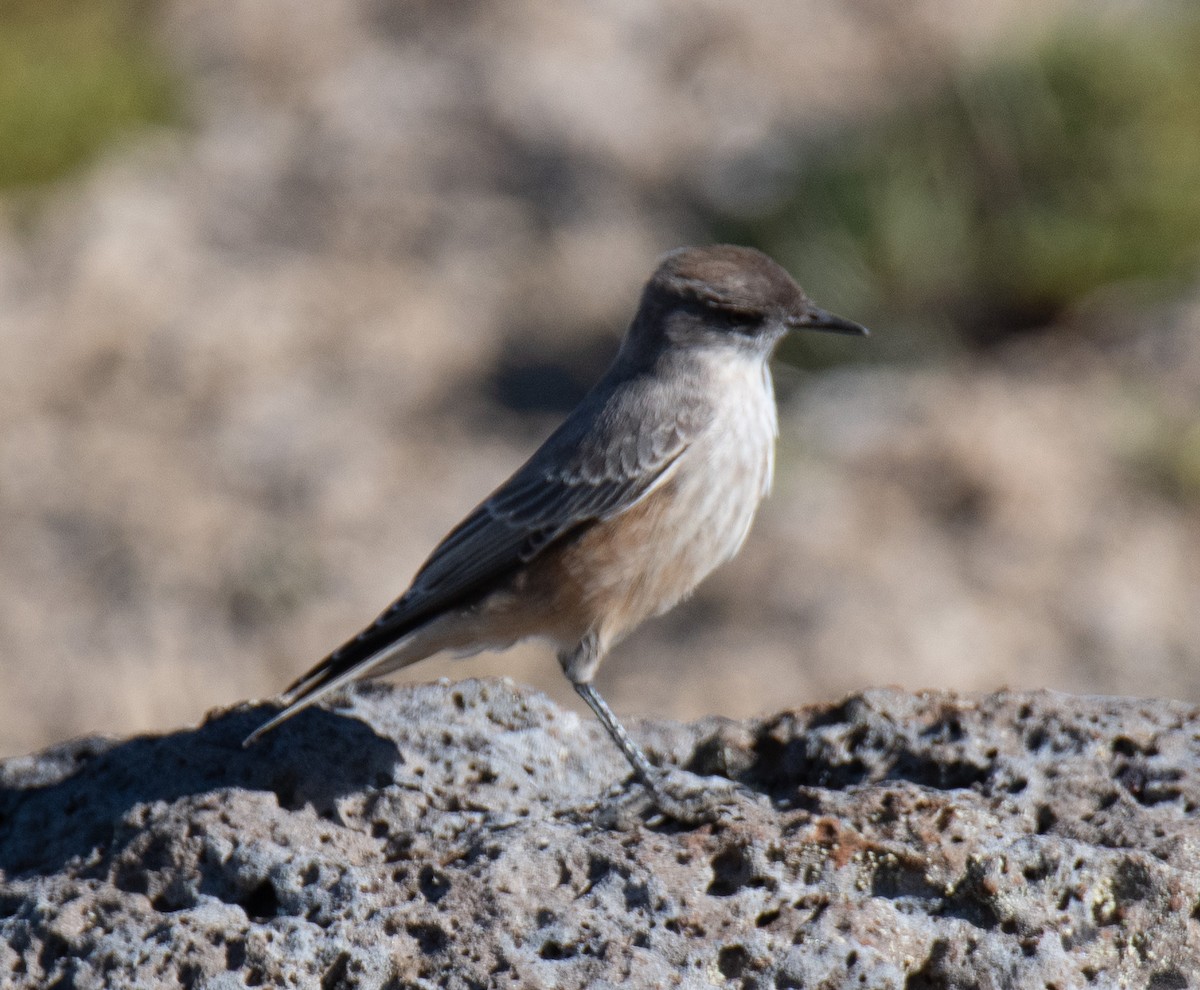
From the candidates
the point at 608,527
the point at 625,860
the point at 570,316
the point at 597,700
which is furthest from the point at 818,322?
the point at 570,316

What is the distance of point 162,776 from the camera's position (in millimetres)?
4578

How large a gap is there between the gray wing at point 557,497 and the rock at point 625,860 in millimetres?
537

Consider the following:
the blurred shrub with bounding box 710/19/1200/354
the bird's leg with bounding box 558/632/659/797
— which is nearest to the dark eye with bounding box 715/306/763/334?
the bird's leg with bounding box 558/632/659/797

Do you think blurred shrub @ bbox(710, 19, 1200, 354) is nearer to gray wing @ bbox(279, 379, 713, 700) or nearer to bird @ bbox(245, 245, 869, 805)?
bird @ bbox(245, 245, 869, 805)

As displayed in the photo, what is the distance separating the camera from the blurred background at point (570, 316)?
29.3ft

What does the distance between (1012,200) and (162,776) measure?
792cm

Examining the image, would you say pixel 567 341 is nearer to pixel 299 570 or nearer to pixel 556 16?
pixel 299 570

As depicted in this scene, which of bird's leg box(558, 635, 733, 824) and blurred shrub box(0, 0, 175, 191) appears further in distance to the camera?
blurred shrub box(0, 0, 175, 191)

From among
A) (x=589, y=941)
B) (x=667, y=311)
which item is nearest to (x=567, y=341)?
(x=667, y=311)

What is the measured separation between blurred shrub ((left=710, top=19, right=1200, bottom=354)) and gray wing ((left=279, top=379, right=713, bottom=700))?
515 cm

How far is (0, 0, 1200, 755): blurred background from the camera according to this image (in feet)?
29.3

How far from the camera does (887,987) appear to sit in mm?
3617

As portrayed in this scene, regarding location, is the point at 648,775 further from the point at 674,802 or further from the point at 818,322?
the point at 818,322

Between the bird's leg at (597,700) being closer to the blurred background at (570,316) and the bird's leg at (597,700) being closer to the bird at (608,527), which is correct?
the bird at (608,527)
